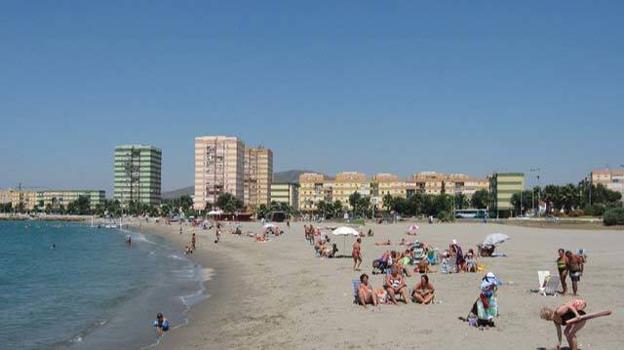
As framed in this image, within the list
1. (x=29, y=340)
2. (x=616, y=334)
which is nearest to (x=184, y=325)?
(x=29, y=340)

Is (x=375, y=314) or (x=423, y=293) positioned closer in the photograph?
(x=375, y=314)

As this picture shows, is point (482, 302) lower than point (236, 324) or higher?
higher

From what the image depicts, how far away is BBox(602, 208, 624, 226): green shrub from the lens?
67.1 meters

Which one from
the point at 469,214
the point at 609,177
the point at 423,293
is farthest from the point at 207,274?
the point at 609,177

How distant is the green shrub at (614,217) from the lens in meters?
67.1

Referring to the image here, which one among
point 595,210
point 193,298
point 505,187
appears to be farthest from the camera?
point 505,187

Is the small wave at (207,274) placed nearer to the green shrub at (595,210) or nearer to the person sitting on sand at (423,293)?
the person sitting on sand at (423,293)

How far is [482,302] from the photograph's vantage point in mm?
13125

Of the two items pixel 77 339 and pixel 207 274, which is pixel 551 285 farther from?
pixel 207 274

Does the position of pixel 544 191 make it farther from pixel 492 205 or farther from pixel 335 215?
pixel 335 215

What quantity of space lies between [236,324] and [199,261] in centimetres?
2592

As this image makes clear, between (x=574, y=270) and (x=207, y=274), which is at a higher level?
(x=574, y=270)

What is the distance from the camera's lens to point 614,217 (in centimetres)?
6744

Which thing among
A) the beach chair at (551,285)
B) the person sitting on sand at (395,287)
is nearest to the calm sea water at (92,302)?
the person sitting on sand at (395,287)
